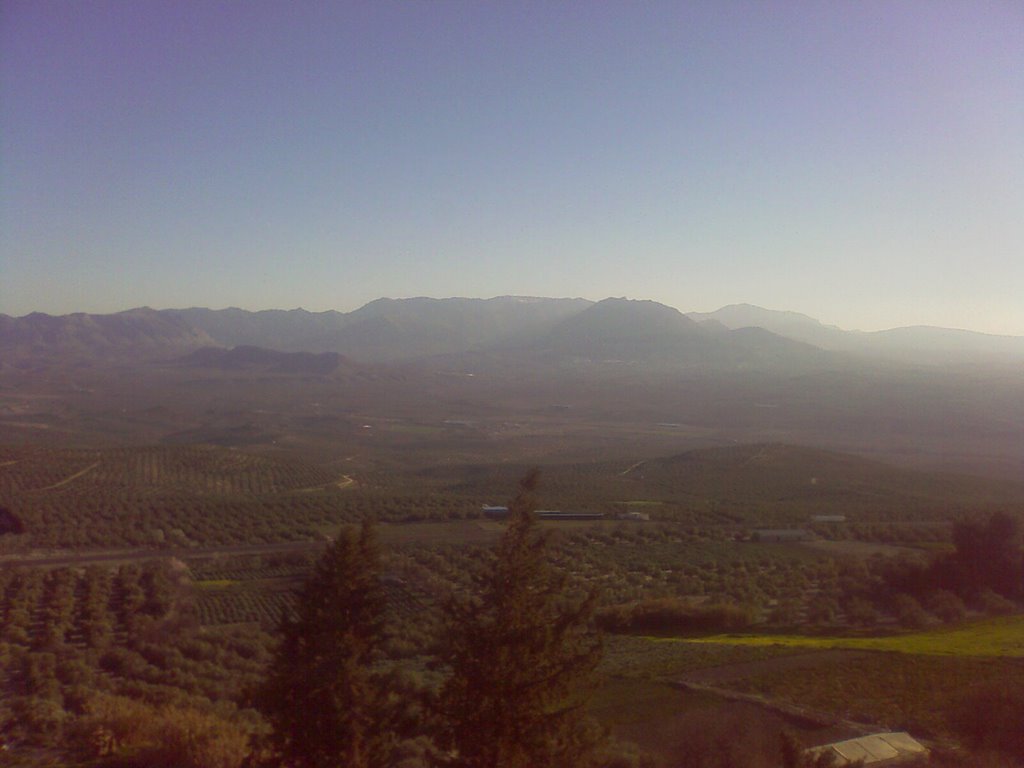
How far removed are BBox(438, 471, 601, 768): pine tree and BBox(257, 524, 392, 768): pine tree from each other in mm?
595

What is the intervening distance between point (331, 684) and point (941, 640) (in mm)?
11711

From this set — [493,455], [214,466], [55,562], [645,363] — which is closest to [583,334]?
[645,363]

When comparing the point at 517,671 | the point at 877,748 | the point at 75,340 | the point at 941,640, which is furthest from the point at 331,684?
the point at 75,340

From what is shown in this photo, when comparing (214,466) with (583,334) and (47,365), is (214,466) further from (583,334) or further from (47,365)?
(583,334)

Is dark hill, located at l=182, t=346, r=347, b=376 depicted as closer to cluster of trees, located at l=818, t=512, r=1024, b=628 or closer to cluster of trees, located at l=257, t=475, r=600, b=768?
cluster of trees, located at l=818, t=512, r=1024, b=628

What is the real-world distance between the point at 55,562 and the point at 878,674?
20976 mm

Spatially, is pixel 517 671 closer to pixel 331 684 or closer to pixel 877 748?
pixel 331 684

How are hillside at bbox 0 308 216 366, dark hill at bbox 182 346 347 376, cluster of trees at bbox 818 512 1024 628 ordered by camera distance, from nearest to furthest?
cluster of trees at bbox 818 512 1024 628 < dark hill at bbox 182 346 347 376 < hillside at bbox 0 308 216 366

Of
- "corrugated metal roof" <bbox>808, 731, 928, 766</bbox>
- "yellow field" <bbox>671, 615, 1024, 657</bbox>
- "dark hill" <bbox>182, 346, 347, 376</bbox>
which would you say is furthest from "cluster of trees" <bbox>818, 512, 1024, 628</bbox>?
"dark hill" <bbox>182, 346, 347, 376</bbox>

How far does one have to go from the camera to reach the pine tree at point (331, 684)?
20.2 feet

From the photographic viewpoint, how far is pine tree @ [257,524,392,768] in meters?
6.15

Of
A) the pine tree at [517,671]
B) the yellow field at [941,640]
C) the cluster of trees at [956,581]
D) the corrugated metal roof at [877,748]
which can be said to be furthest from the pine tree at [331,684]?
the cluster of trees at [956,581]

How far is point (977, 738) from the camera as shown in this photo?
7.81m

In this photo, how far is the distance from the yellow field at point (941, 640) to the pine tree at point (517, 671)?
8629 millimetres
